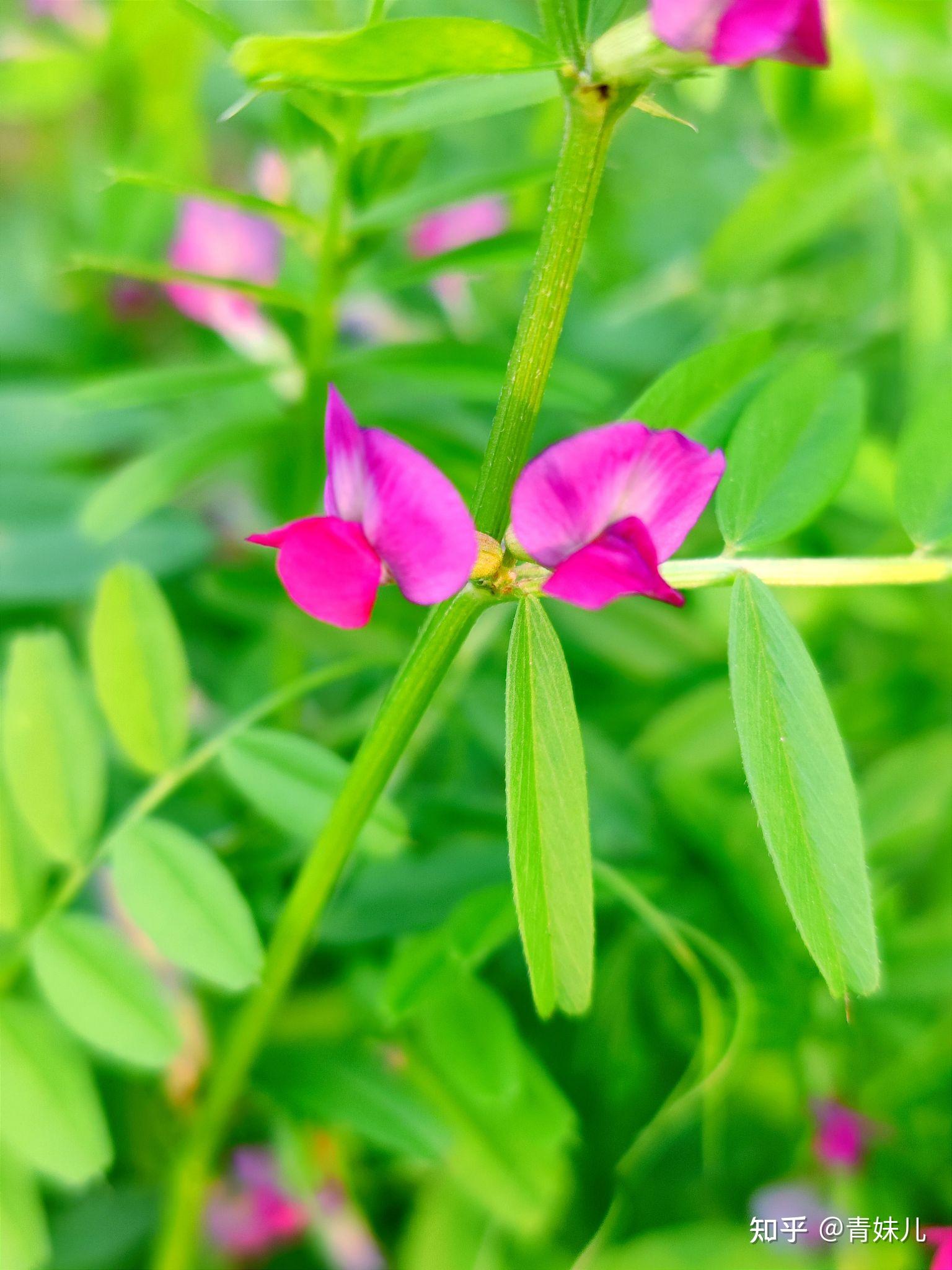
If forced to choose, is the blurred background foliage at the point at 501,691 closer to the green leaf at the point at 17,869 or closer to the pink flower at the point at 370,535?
the green leaf at the point at 17,869

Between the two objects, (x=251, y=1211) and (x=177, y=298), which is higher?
(x=177, y=298)

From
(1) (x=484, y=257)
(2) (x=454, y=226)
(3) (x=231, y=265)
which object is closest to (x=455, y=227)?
(2) (x=454, y=226)

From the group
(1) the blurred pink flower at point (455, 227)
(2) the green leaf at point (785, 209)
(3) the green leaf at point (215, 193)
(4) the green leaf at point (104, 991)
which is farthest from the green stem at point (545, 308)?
(1) the blurred pink flower at point (455, 227)

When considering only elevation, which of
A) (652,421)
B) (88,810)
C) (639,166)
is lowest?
(88,810)

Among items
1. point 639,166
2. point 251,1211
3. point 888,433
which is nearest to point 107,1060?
point 251,1211

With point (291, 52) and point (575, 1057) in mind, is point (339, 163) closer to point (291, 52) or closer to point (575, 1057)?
point (291, 52)

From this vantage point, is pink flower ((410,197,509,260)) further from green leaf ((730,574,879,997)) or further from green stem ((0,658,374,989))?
green leaf ((730,574,879,997))

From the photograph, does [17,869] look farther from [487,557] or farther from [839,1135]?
[839,1135]

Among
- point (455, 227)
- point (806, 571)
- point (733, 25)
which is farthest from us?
point (455, 227)
